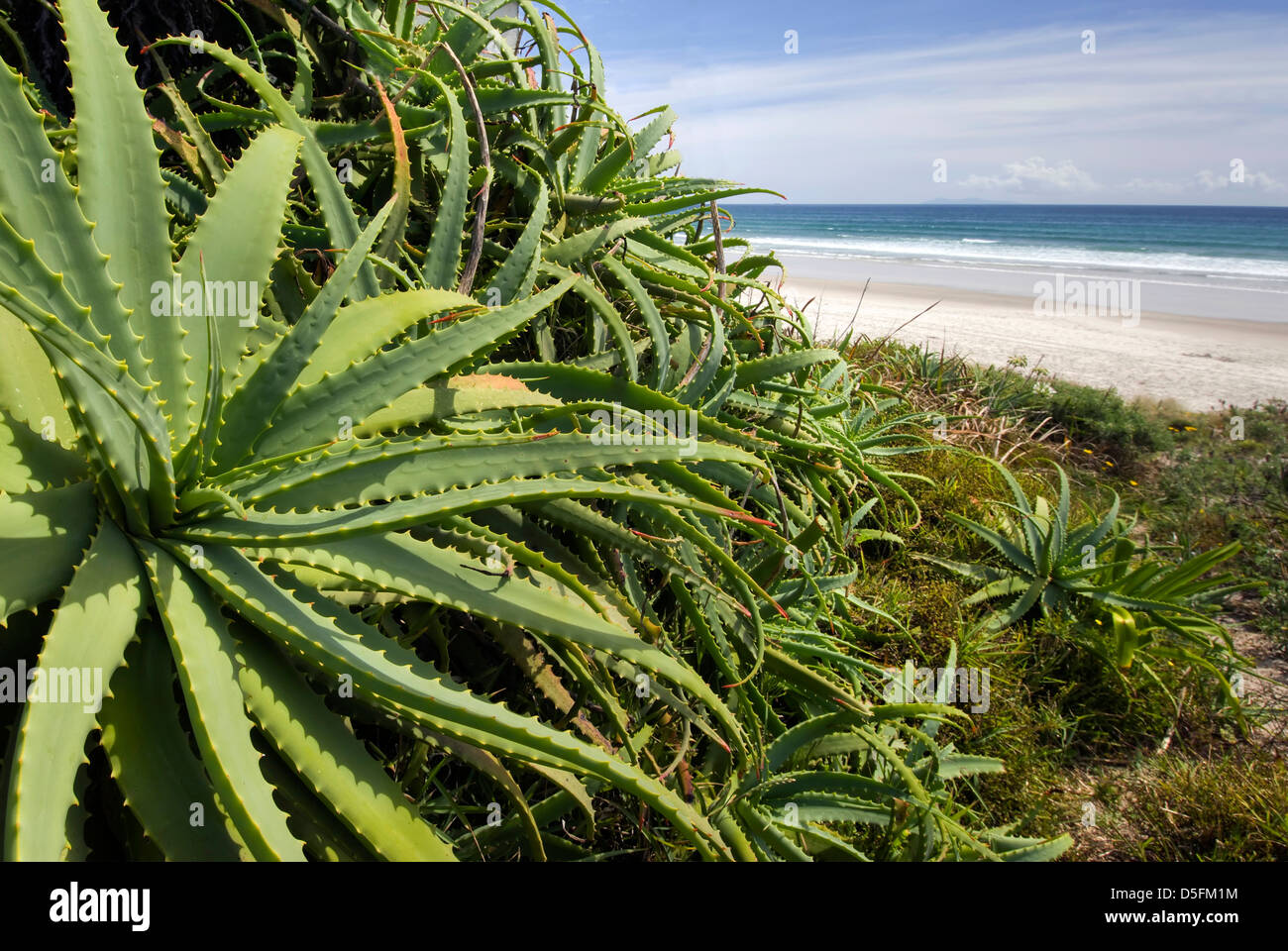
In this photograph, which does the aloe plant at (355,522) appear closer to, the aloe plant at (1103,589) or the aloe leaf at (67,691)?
the aloe leaf at (67,691)

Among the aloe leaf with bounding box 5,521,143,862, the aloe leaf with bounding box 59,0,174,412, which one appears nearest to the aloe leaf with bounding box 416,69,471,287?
the aloe leaf with bounding box 59,0,174,412

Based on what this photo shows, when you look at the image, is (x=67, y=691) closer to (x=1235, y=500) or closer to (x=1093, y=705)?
(x=1093, y=705)

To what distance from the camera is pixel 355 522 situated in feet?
3.26

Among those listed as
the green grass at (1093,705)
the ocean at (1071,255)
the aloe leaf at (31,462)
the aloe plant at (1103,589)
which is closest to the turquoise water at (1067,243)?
the ocean at (1071,255)

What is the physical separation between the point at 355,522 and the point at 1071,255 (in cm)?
3195

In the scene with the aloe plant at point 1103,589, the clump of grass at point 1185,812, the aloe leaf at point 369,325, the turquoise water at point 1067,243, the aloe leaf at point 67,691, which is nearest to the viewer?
the aloe leaf at point 67,691

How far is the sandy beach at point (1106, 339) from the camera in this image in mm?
8508

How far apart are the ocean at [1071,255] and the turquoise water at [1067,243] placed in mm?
46

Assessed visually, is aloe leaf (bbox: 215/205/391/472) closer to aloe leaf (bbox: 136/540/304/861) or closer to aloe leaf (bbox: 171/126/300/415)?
aloe leaf (bbox: 171/126/300/415)

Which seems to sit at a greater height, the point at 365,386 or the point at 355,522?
the point at 365,386

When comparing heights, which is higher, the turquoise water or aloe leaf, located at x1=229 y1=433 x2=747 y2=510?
the turquoise water

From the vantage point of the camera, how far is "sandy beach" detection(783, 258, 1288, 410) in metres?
8.51

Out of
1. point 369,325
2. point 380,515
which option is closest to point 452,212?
point 369,325

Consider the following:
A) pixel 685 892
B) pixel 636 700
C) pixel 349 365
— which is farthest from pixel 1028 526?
pixel 349 365
